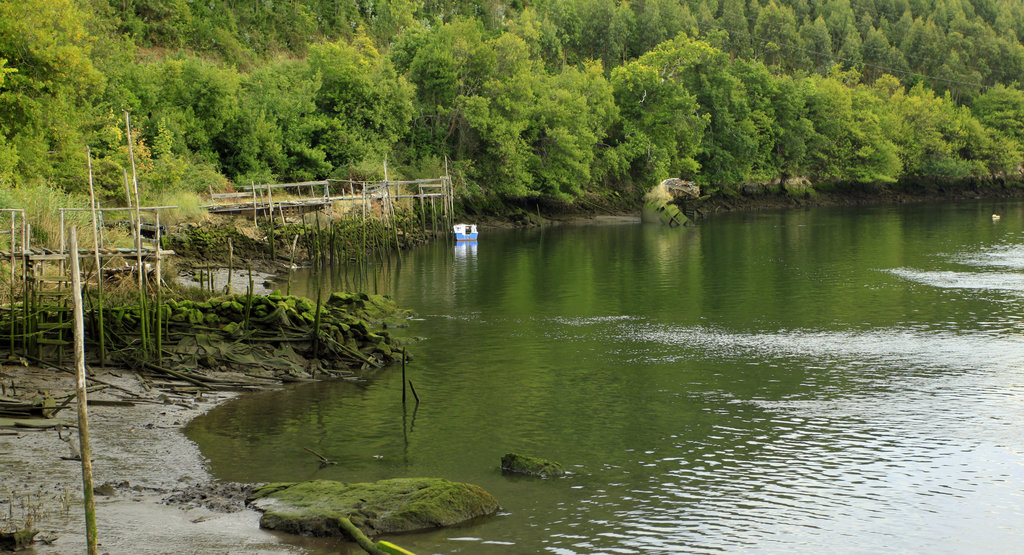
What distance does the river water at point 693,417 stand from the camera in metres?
14.4

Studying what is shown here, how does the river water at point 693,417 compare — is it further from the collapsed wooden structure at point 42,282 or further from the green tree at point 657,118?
the green tree at point 657,118

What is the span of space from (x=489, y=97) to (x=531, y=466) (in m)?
59.5

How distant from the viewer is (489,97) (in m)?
73.2

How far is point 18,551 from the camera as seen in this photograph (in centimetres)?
1170

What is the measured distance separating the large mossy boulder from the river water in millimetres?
352

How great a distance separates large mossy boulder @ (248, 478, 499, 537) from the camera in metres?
13.3

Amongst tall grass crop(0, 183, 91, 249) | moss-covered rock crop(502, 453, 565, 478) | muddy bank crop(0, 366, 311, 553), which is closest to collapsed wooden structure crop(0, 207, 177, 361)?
tall grass crop(0, 183, 91, 249)

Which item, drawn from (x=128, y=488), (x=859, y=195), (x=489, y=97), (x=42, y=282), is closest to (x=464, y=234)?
(x=489, y=97)

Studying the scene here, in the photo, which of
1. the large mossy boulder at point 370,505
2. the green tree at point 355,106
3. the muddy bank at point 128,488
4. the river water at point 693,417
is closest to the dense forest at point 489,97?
the green tree at point 355,106

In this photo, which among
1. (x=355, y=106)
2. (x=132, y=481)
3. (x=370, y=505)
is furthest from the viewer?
(x=355, y=106)

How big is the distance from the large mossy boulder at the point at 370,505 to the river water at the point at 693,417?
352 mm

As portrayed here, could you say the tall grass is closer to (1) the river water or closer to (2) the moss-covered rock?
(1) the river water

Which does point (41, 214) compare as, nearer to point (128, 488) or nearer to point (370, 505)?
point (128, 488)

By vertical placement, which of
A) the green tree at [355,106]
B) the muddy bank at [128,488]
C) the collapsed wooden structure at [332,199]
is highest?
the green tree at [355,106]
